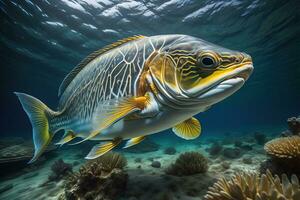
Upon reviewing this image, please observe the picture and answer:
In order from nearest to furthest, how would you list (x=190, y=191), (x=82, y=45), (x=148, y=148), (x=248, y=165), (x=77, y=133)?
(x=77, y=133)
(x=190, y=191)
(x=248, y=165)
(x=148, y=148)
(x=82, y=45)

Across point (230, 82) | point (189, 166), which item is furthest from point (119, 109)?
point (189, 166)

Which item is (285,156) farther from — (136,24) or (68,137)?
(136,24)

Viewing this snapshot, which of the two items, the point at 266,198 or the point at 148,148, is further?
the point at 148,148

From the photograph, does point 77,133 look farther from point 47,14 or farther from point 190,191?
point 47,14

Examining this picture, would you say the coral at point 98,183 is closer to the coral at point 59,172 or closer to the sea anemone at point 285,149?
the sea anemone at point 285,149

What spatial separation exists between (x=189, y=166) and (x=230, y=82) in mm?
3685

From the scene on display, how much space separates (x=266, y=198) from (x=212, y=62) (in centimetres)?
180

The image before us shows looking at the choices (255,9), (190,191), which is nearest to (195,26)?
(255,9)

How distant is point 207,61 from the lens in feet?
7.31

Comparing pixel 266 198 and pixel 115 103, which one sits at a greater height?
pixel 115 103

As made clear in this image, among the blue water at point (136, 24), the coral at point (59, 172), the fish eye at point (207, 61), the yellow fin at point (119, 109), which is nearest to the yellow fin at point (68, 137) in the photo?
the yellow fin at point (119, 109)

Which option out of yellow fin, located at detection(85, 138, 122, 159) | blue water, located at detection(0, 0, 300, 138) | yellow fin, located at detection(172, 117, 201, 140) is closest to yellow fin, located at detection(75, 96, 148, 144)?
yellow fin, located at detection(85, 138, 122, 159)

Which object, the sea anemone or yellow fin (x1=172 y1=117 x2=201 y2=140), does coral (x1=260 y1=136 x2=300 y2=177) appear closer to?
the sea anemone

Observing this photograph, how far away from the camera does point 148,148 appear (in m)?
17.6
